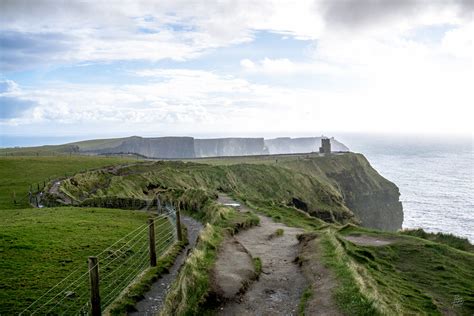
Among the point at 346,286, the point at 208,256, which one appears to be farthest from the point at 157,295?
the point at 346,286

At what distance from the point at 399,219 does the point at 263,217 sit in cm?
8767

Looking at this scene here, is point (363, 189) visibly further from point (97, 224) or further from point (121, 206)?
point (97, 224)

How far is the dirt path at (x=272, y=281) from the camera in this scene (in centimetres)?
1466

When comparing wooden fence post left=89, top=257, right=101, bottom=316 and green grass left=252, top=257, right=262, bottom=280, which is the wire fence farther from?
green grass left=252, top=257, right=262, bottom=280

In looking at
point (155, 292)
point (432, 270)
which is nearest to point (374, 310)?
point (155, 292)

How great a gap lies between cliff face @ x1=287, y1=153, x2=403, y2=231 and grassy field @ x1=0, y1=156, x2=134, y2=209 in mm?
53618

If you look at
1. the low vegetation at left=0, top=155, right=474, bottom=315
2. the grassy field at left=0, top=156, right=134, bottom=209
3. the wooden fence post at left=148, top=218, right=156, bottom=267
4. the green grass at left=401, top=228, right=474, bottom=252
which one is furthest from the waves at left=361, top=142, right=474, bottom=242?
the grassy field at left=0, top=156, right=134, bottom=209

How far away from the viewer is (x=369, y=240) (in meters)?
29.5

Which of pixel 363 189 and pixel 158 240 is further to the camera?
pixel 363 189

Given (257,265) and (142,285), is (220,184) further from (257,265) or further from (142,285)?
(142,285)

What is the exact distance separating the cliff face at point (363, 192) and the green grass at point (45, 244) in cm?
7946

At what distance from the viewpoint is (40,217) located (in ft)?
108

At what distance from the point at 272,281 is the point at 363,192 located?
10427cm

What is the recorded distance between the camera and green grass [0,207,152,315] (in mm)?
18067
